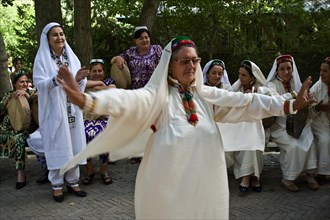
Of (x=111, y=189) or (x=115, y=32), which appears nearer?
(x=111, y=189)

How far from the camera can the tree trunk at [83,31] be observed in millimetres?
8789

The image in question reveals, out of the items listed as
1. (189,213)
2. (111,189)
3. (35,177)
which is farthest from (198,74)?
(35,177)

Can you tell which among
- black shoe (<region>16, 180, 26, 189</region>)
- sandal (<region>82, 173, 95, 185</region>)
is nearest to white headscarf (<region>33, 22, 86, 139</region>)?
sandal (<region>82, 173, 95, 185</region>)

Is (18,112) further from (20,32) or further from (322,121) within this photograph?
(20,32)

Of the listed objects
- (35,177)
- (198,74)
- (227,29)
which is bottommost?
(35,177)

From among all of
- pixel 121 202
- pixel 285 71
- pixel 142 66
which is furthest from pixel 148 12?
pixel 121 202

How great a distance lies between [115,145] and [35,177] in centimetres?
384

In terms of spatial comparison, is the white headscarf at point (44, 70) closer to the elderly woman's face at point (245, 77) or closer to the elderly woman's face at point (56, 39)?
the elderly woman's face at point (56, 39)

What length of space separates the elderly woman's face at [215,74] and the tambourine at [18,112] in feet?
8.96

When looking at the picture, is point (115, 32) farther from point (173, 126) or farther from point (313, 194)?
point (173, 126)

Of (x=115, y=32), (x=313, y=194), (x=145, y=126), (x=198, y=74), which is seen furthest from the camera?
(x=115, y=32)

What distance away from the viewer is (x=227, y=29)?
12.0m

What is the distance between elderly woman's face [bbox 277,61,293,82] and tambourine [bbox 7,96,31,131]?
374 centimetres

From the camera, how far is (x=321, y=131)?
18.6ft
